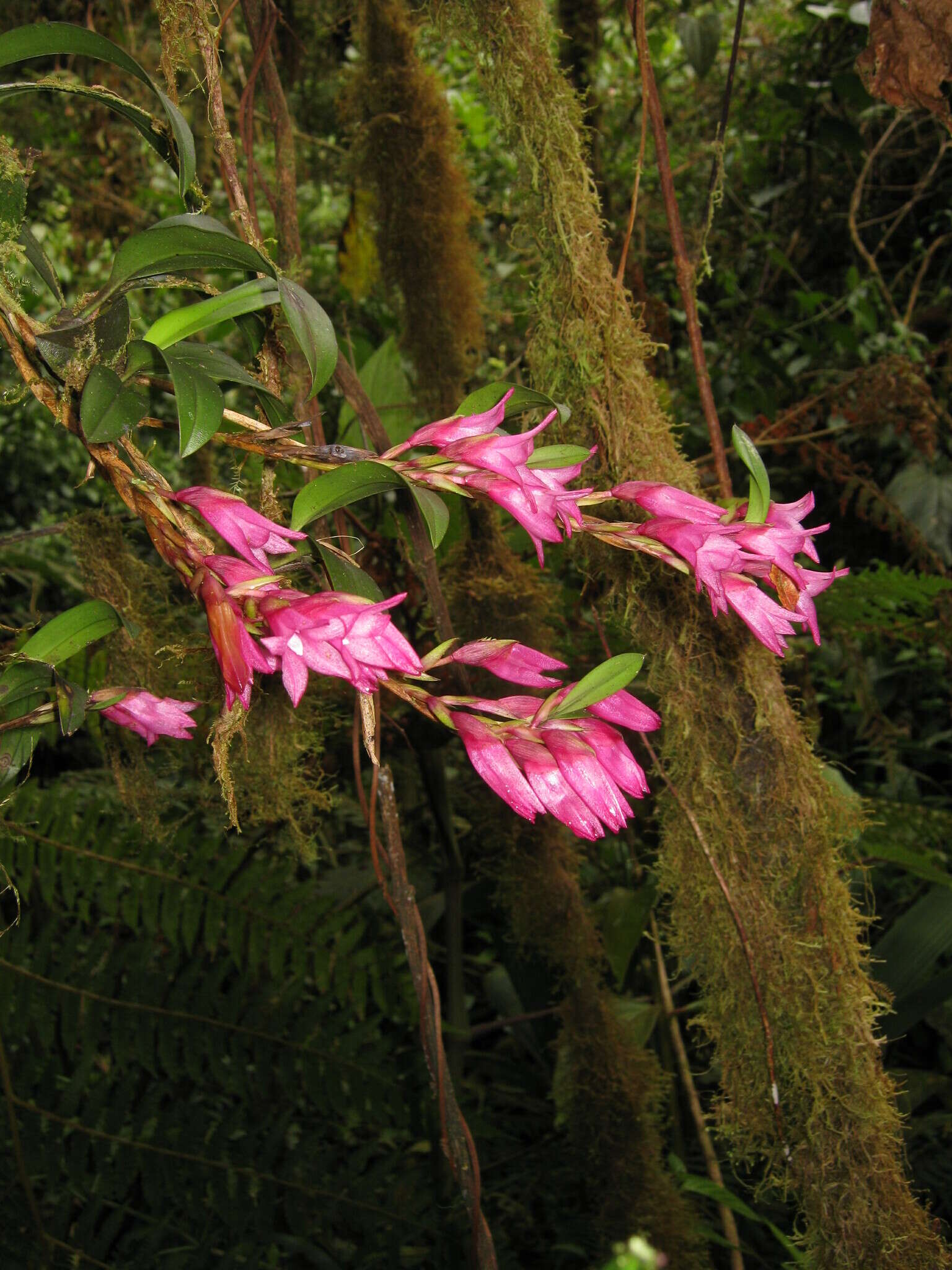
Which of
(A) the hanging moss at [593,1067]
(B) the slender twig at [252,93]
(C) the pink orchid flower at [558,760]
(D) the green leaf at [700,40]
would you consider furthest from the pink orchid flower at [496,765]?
(D) the green leaf at [700,40]

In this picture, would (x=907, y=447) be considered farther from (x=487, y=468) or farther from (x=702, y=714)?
(x=487, y=468)

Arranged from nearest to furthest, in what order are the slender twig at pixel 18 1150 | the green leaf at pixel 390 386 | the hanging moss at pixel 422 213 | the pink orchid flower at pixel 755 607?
the pink orchid flower at pixel 755 607 → the slender twig at pixel 18 1150 → the hanging moss at pixel 422 213 → the green leaf at pixel 390 386

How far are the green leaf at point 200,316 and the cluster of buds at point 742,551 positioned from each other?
0.20 metres

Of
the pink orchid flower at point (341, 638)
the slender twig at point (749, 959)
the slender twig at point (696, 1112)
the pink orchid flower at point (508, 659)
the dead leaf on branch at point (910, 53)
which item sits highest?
the dead leaf on branch at point (910, 53)

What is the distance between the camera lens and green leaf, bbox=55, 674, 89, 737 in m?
0.47

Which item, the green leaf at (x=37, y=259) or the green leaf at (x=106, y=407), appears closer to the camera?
the green leaf at (x=106, y=407)

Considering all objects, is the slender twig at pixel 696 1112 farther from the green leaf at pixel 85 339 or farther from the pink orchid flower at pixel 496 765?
the green leaf at pixel 85 339

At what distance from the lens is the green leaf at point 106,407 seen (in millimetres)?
375

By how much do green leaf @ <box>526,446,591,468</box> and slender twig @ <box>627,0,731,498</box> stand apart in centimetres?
28

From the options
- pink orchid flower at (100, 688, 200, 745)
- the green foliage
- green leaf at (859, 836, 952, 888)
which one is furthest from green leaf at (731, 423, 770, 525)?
the green foliage

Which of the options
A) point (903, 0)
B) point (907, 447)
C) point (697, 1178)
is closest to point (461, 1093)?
point (697, 1178)

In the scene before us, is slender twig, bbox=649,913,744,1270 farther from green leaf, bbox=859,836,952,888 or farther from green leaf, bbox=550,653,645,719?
green leaf, bbox=550,653,645,719

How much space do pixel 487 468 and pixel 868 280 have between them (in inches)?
72.4

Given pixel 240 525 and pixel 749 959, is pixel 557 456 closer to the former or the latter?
pixel 240 525
